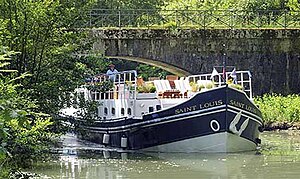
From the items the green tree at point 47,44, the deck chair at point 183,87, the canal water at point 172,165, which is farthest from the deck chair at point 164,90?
the green tree at point 47,44

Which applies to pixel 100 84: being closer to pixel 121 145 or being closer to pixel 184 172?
pixel 121 145

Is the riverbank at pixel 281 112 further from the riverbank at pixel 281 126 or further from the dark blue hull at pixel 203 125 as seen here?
the dark blue hull at pixel 203 125

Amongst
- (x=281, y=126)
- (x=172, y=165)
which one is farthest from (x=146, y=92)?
(x=281, y=126)

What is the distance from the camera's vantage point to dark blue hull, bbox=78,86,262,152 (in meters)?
19.3

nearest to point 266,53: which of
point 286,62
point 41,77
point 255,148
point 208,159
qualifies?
point 286,62

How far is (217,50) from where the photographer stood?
1118 inches

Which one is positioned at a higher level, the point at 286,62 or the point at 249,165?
the point at 286,62

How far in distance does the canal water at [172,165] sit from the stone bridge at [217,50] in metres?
6.96

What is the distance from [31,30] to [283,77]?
14.1 m

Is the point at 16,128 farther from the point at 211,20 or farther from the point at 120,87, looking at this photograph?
the point at 211,20

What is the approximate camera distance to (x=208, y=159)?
1852 cm

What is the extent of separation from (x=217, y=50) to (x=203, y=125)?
931cm

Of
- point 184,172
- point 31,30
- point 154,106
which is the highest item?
point 31,30

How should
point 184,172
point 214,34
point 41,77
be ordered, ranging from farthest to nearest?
1. point 214,34
2. point 41,77
3. point 184,172
